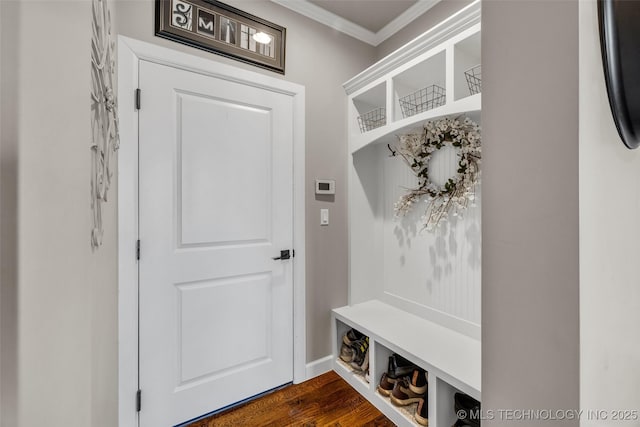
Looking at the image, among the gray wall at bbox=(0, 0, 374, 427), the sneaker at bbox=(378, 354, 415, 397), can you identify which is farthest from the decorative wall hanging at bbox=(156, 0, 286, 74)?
the sneaker at bbox=(378, 354, 415, 397)

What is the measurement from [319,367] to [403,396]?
638 millimetres

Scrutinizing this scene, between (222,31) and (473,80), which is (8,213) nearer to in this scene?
(222,31)

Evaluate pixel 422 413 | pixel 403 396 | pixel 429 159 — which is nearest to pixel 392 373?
pixel 403 396

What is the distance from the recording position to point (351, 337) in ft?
6.79

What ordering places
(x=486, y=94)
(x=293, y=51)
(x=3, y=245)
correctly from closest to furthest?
1. (x=3, y=245)
2. (x=486, y=94)
3. (x=293, y=51)

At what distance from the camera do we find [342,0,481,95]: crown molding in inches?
53.6

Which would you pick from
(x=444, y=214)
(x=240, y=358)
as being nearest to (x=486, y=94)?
(x=444, y=214)

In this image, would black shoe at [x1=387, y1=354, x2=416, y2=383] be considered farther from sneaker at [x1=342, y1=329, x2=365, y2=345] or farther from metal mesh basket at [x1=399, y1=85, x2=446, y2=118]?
metal mesh basket at [x1=399, y1=85, x2=446, y2=118]

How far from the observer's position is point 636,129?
0.43 metres

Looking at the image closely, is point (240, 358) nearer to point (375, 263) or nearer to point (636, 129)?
point (375, 263)

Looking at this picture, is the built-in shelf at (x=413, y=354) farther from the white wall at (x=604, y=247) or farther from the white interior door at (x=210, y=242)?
the white wall at (x=604, y=247)

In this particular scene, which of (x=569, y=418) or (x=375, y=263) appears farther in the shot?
(x=375, y=263)

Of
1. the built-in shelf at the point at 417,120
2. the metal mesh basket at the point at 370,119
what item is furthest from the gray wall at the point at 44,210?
the metal mesh basket at the point at 370,119

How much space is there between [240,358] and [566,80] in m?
1.90
